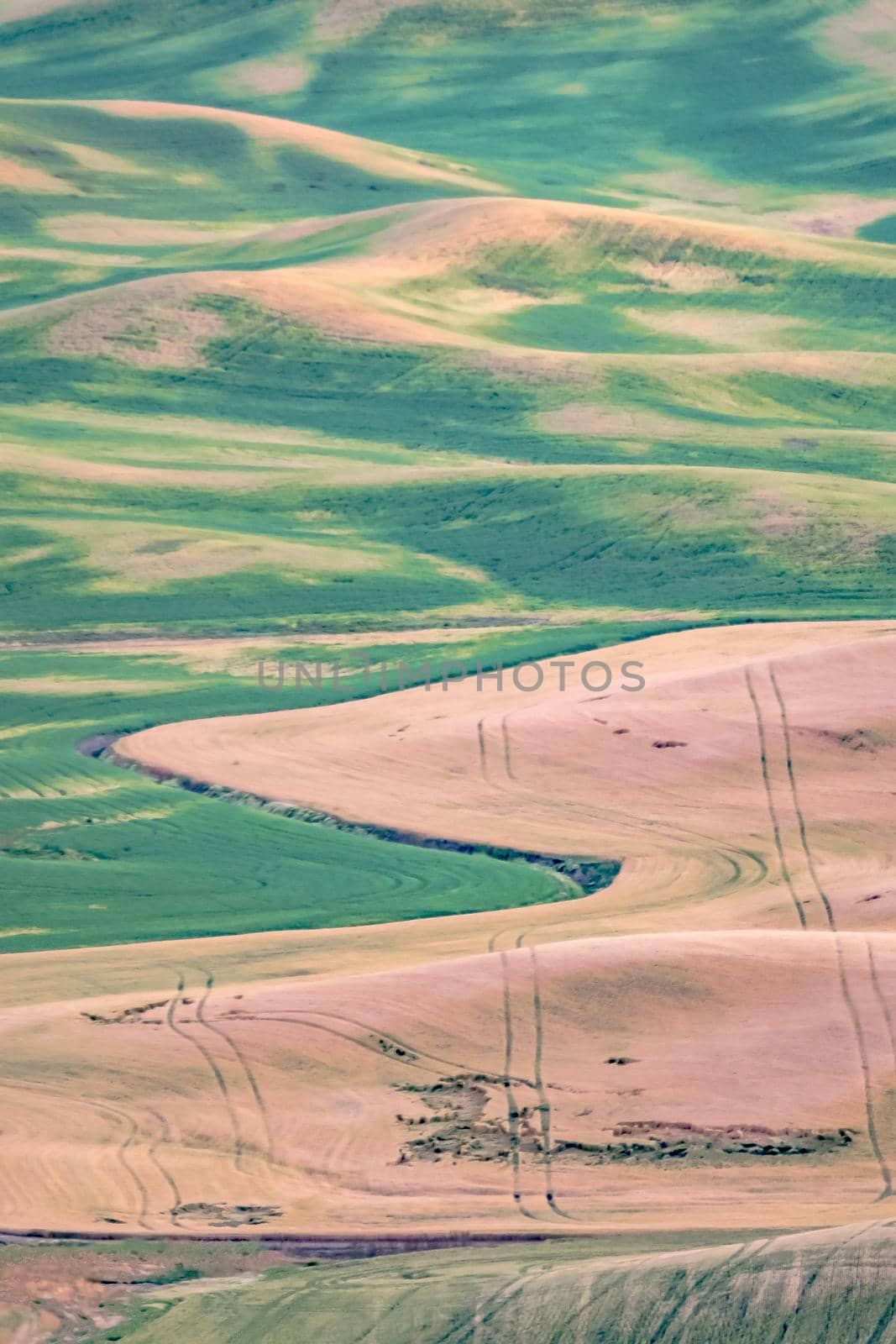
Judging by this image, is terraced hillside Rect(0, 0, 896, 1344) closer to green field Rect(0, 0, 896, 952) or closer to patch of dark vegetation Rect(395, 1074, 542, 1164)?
patch of dark vegetation Rect(395, 1074, 542, 1164)

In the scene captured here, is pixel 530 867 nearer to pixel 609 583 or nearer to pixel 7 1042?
pixel 7 1042

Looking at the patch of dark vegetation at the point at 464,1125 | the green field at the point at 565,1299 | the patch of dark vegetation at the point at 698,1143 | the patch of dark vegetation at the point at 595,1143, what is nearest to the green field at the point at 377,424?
the patch of dark vegetation at the point at 464,1125

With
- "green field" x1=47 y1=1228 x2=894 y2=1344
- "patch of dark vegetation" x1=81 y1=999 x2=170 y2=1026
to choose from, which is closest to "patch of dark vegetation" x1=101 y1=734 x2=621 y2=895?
"patch of dark vegetation" x1=81 y1=999 x2=170 y2=1026

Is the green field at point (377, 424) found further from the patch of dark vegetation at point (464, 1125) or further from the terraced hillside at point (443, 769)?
the patch of dark vegetation at point (464, 1125)

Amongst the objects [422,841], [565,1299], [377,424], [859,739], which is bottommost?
[377,424]

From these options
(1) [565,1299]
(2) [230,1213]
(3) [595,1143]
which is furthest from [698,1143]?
(2) [230,1213]

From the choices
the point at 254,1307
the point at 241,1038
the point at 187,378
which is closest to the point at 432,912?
the point at 241,1038

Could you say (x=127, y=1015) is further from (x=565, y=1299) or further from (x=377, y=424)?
(x=377, y=424)

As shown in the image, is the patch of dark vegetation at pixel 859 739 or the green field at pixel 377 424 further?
the patch of dark vegetation at pixel 859 739
